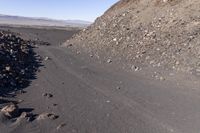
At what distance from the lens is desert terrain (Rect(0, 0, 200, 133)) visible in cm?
1059

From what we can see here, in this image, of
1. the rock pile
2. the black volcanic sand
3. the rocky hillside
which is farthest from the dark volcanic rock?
the rocky hillside

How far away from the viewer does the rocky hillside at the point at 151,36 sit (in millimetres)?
20766

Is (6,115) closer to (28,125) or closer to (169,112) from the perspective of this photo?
(28,125)

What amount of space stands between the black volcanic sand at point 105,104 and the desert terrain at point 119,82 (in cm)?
2

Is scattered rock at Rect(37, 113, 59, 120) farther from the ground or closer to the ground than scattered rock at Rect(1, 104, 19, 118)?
closer to the ground

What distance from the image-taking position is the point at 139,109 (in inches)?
471

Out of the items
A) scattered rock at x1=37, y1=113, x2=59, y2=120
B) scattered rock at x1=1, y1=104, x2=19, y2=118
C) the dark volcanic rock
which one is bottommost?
the dark volcanic rock

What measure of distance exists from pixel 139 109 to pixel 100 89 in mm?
3124

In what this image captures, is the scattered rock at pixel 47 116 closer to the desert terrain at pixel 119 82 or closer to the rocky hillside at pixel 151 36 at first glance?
the desert terrain at pixel 119 82

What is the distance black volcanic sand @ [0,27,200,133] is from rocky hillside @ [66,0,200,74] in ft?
9.81

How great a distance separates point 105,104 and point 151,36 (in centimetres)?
1305

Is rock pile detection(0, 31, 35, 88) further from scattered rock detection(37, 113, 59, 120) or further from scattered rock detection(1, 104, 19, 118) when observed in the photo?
scattered rock detection(37, 113, 59, 120)

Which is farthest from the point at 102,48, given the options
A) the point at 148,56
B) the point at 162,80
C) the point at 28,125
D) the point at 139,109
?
the point at 28,125

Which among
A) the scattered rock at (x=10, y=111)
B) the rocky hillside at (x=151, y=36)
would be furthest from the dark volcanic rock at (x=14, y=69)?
the rocky hillside at (x=151, y=36)
